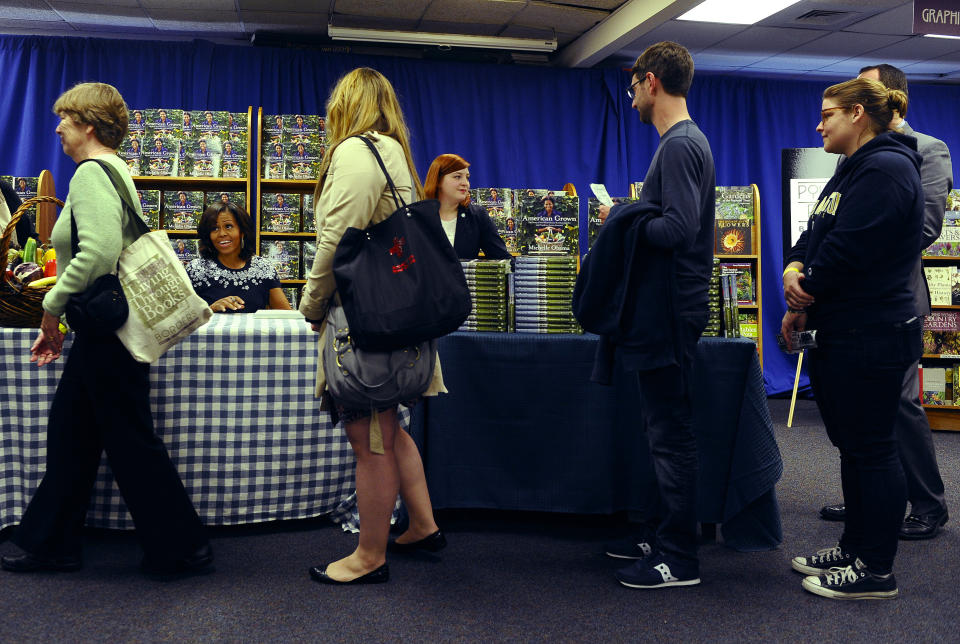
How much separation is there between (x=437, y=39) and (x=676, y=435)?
475 cm

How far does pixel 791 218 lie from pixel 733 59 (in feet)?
4.99

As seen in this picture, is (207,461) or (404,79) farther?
(404,79)

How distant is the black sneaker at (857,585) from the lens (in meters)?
2.07

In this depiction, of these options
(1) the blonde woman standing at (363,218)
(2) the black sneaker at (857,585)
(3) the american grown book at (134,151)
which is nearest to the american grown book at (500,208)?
(3) the american grown book at (134,151)

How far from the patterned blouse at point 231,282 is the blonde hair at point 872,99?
253 centimetres

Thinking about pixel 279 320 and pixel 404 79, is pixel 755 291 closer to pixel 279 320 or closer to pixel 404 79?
pixel 404 79

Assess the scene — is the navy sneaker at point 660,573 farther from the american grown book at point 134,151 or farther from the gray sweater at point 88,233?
the american grown book at point 134,151

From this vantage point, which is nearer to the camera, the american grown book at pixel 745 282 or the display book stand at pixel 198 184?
the display book stand at pixel 198 184

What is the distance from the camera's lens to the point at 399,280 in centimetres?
191

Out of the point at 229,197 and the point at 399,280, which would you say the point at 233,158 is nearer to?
the point at 229,197

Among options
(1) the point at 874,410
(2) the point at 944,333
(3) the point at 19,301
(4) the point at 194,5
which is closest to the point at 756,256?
(2) the point at 944,333

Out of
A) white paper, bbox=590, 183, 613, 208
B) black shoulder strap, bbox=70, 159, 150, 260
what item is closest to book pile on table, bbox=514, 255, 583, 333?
white paper, bbox=590, 183, 613, 208

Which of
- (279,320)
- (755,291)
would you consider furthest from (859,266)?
(755,291)

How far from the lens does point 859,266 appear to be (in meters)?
1.98
